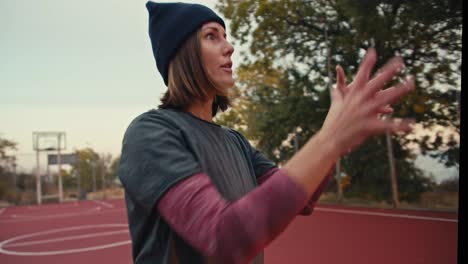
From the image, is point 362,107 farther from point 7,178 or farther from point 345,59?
→ point 7,178

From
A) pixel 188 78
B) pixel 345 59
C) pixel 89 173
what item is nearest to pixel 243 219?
pixel 188 78

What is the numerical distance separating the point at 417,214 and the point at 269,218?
9325 millimetres

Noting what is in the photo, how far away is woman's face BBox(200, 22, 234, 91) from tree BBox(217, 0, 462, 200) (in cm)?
732

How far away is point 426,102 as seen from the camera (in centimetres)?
901

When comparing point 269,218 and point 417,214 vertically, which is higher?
point 269,218

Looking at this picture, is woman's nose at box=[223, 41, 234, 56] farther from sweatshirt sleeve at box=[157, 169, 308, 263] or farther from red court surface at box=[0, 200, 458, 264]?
red court surface at box=[0, 200, 458, 264]

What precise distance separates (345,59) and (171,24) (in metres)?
10.1

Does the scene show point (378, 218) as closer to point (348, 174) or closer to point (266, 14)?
point (348, 174)

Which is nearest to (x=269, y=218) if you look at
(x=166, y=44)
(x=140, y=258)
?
(x=140, y=258)

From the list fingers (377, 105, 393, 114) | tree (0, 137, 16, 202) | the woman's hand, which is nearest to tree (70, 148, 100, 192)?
tree (0, 137, 16, 202)

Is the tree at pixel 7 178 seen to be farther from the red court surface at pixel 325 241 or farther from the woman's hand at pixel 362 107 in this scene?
the woman's hand at pixel 362 107

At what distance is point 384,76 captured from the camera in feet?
2.60

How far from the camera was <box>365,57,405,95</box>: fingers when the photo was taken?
0.77 m

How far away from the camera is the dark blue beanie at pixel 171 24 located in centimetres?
116
